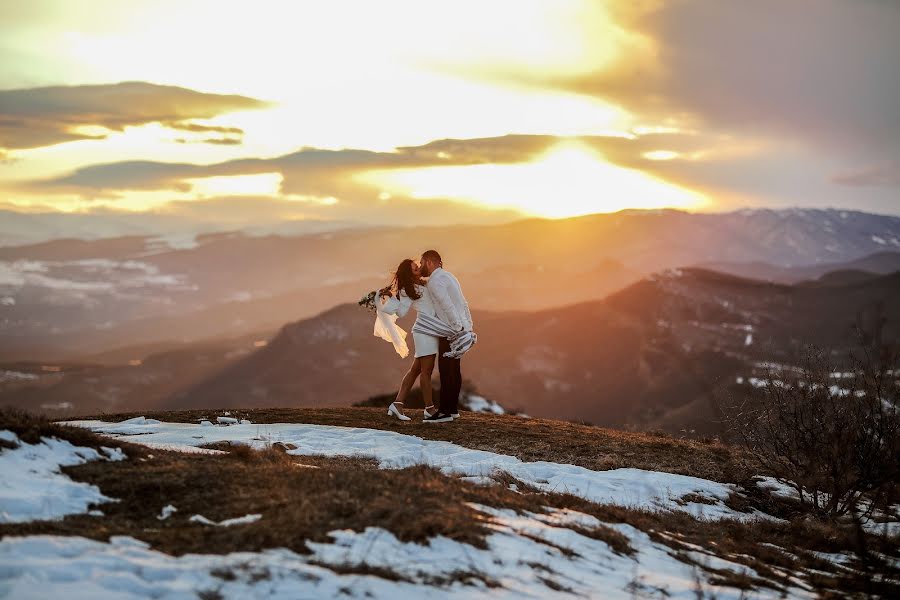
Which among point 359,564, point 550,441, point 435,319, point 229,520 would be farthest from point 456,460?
point 359,564

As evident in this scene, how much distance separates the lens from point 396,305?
56.3ft

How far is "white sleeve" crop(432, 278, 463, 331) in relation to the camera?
1641cm

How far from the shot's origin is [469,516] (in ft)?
25.6

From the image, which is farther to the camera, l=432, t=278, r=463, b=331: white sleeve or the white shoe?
the white shoe

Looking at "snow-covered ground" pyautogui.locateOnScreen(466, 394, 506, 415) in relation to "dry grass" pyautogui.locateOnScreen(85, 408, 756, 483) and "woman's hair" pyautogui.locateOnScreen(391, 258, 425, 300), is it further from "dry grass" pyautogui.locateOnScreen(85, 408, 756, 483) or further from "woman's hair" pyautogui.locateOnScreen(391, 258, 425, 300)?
"woman's hair" pyautogui.locateOnScreen(391, 258, 425, 300)

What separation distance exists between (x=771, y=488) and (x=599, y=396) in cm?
19039

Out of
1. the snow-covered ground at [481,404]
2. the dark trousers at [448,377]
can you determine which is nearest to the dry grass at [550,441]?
the dark trousers at [448,377]

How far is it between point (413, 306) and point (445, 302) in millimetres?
857

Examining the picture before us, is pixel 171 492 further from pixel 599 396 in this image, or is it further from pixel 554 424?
pixel 599 396

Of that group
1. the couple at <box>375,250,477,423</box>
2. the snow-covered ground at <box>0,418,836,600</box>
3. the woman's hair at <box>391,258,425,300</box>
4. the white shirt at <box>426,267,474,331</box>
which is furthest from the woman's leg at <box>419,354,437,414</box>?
the snow-covered ground at <box>0,418,836,600</box>

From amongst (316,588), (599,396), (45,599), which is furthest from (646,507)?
(599,396)

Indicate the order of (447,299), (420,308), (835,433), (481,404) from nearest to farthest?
1. (835,433)
2. (447,299)
3. (420,308)
4. (481,404)

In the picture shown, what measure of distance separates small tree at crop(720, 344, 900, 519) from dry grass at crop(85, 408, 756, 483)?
4.25 ft

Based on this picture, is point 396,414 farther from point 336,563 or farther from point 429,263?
point 336,563
